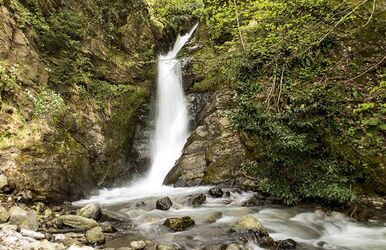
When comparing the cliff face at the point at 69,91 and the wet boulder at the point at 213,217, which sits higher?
the cliff face at the point at 69,91

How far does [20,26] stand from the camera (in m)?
8.77

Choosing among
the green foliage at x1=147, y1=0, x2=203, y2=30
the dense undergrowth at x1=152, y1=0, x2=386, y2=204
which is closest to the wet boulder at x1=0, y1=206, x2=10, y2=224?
the dense undergrowth at x1=152, y1=0, x2=386, y2=204

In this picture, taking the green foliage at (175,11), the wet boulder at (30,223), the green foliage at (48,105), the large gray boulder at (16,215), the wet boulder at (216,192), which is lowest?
the wet boulder at (216,192)

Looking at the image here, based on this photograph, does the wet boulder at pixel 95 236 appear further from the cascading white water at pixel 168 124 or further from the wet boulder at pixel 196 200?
the cascading white water at pixel 168 124

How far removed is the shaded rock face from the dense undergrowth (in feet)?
1.68

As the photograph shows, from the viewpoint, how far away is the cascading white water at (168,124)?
1132 cm

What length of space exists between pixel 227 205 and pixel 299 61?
4.76m

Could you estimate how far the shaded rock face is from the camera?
923 centimetres

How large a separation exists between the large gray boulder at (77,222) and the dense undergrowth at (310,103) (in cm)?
390

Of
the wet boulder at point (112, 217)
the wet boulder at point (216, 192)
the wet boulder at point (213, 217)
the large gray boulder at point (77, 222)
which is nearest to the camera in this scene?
the large gray boulder at point (77, 222)

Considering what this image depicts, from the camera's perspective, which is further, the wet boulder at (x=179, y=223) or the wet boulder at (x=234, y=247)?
the wet boulder at (x=179, y=223)

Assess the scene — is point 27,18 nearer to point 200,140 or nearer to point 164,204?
point 200,140

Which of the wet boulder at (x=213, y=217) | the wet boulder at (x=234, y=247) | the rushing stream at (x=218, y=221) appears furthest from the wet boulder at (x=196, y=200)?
the wet boulder at (x=234, y=247)

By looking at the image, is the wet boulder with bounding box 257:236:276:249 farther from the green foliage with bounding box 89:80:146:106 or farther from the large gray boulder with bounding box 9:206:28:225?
the green foliage with bounding box 89:80:146:106
